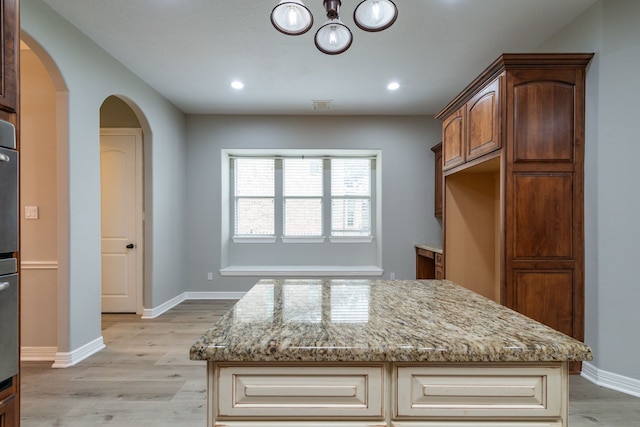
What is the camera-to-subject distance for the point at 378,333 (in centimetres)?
100

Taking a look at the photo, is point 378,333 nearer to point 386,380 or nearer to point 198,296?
point 386,380

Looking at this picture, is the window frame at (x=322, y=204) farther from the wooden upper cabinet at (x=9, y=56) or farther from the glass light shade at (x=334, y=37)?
the wooden upper cabinet at (x=9, y=56)

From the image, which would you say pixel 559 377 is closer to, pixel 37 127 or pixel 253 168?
pixel 37 127

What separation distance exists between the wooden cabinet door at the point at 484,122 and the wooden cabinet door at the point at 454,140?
14 centimetres

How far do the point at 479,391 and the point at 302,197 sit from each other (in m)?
4.66

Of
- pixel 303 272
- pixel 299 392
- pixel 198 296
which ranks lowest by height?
pixel 198 296

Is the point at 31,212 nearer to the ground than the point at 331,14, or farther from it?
nearer to the ground

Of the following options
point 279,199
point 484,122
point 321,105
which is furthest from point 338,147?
point 484,122

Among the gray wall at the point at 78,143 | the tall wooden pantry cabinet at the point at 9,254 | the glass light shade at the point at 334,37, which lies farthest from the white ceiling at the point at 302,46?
the tall wooden pantry cabinet at the point at 9,254

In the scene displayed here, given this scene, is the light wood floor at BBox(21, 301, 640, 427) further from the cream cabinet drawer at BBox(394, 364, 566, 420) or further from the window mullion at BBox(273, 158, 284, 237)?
the window mullion at BBox(273, 158, 284, 237)

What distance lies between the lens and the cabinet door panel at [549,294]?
249 centimetres

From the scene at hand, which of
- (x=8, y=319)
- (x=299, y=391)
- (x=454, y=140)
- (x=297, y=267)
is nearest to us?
(x=299, y=391)

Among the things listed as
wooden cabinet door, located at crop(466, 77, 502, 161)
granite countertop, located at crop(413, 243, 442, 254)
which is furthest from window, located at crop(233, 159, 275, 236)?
wooden cabinet door, located at crop(466, 77, 502, 161)

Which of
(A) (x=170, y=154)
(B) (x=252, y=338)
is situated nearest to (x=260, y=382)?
(B) (x=252, y=338)
